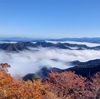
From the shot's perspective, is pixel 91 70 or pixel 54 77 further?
pixel 91 70

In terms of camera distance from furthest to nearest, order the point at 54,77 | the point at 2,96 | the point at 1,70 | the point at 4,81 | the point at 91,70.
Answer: the point at 91,70, the point at 54,77, the point at 1,70, the point at 4,81, the point at 2,96

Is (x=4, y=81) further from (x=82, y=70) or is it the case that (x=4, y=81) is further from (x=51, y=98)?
(x=82, y=70)

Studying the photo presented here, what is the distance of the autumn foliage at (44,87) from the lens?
19.6 m

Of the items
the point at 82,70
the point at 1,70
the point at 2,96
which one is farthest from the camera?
the point at 82,70

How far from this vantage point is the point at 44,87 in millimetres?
27734

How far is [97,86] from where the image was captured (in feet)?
91.4

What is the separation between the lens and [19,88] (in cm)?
2084

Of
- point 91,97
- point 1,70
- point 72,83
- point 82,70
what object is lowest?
point 82,70

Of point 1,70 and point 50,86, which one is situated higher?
point 1,70

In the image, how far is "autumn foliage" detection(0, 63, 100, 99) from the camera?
1959 cm

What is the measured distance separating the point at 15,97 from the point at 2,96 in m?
1.23

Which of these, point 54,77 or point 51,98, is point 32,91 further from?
point 54,77

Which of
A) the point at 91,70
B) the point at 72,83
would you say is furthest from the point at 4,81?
the point at 91,70

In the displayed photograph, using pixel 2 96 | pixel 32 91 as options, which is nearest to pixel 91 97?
pixel 32 91
